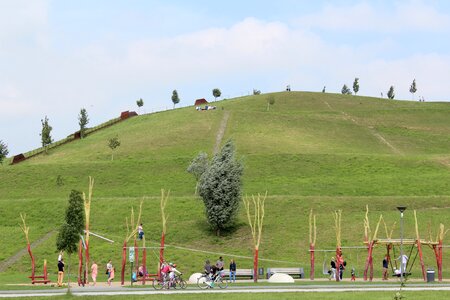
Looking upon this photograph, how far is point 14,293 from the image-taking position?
42.2m

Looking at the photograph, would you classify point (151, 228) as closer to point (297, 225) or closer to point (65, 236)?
point (297, 225)

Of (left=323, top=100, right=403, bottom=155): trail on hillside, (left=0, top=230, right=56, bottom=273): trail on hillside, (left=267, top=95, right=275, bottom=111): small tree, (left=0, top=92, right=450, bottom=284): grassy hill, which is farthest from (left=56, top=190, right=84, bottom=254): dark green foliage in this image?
(left=267, top=95, right=275, bottom=111): small tree

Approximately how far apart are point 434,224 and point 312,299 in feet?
121

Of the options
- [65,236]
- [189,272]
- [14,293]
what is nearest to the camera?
[14,293]

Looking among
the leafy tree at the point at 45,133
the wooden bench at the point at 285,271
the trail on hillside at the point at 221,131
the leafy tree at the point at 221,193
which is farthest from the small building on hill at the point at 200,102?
the wooden bench at the point at 285,271

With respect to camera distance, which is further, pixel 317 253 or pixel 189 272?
pixel 317 253

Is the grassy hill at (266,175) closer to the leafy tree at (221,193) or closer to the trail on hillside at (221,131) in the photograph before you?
the trail on hillside at (221,131)

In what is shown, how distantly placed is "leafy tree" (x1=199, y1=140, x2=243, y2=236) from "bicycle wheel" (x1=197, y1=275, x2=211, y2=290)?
2666cm

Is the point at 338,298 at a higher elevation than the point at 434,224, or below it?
below

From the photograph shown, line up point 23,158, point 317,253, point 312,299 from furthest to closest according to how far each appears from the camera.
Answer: point 23,158
point 317,253
point 312,299

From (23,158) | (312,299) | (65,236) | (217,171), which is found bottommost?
(312,299)

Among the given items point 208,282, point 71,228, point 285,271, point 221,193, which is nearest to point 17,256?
point 71,228

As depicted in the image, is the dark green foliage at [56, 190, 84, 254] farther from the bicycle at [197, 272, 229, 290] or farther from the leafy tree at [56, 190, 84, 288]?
the bicycle at [197, 272, 229, 290]

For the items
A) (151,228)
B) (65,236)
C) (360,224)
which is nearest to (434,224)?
(360,224)
